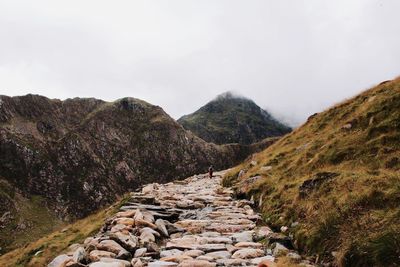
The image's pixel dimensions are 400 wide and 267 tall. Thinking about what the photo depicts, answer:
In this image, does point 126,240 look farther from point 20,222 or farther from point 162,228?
point 20,222

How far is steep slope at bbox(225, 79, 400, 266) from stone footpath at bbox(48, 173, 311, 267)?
100 cm

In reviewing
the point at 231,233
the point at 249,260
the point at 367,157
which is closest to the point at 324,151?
the point at 367,157

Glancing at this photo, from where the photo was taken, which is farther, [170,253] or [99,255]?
[170,253]

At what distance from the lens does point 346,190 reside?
13.4 m

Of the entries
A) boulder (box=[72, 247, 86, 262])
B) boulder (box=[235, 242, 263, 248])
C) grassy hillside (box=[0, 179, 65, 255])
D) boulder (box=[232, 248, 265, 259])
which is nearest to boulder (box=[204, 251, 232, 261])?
boulder (box=[232, 248, 265, 259])

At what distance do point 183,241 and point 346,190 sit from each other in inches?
222

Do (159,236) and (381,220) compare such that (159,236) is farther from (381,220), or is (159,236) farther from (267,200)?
(381,220)

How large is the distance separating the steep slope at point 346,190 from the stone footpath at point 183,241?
3.27ft

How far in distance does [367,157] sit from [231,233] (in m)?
6.32

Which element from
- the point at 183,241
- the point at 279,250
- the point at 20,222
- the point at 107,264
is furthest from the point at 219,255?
the point at 20,222

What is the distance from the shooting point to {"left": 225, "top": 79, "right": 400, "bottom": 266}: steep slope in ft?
33.6

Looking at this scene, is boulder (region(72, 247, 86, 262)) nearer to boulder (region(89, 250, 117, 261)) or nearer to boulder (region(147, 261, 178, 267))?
boulder (region(89, 250, 117, 261))

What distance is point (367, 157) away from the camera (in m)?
17.0

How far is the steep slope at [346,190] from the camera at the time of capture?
10227 mm
